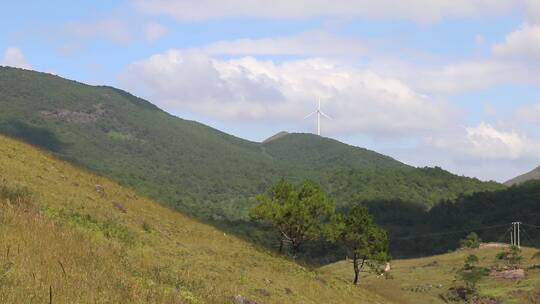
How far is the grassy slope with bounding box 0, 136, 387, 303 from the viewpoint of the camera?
1123 cm

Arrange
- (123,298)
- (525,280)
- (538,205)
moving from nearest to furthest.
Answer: (123,298), (525,280), (538,205)

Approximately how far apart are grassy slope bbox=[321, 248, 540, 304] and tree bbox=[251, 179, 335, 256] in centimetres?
578

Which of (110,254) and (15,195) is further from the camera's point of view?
(15,195)

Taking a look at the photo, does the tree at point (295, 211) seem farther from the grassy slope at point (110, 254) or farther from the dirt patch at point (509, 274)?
the dirt patch at point (509, 274)

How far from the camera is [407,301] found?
2926 inches

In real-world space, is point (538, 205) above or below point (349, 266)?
above

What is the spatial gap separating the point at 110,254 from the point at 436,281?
8367 cm

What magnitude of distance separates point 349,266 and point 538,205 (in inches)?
3898

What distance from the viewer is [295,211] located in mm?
69375

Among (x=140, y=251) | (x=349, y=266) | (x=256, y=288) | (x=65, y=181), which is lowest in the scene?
(x=349, y=266)

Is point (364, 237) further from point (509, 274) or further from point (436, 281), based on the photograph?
point (509, 274)

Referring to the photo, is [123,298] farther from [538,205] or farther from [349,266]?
[538,205]

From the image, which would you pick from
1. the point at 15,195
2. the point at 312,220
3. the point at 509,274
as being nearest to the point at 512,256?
the point at 509,274

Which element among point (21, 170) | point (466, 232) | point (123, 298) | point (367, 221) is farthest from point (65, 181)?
point (466, 232)
